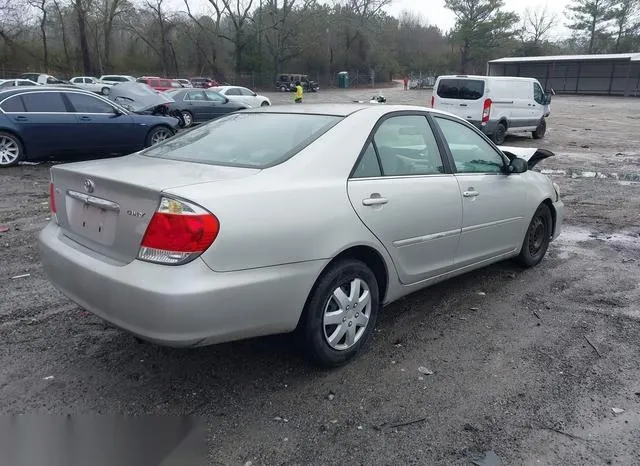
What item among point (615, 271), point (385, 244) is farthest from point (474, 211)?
point (615, 271)

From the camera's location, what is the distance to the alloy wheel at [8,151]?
10.2 meters

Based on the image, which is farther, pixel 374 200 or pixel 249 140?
pixel 249 140

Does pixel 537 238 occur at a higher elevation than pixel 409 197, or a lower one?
lower

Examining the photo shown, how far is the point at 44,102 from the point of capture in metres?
10.5

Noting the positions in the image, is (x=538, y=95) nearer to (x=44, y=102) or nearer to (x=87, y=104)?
(x=87, y=104)

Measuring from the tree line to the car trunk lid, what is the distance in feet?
175

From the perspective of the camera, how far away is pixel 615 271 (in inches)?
209

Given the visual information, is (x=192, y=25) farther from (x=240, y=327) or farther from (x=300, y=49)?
(x=240, y=327)

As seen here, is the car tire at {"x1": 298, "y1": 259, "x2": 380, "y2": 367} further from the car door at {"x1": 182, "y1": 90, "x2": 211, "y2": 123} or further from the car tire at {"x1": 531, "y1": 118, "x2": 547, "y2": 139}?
the car door at {"x1": 182, "y1": 90, "x2": 211, "y2": 123}

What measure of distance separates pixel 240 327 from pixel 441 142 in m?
2.24

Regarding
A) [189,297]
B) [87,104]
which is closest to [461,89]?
[87,104]

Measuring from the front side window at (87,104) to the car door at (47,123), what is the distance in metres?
0.19

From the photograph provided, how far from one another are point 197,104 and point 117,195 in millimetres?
17527

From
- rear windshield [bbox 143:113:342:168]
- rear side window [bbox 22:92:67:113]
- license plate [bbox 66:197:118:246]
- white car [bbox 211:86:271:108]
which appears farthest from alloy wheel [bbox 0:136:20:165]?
white car [bbox 211:86:271:108]
